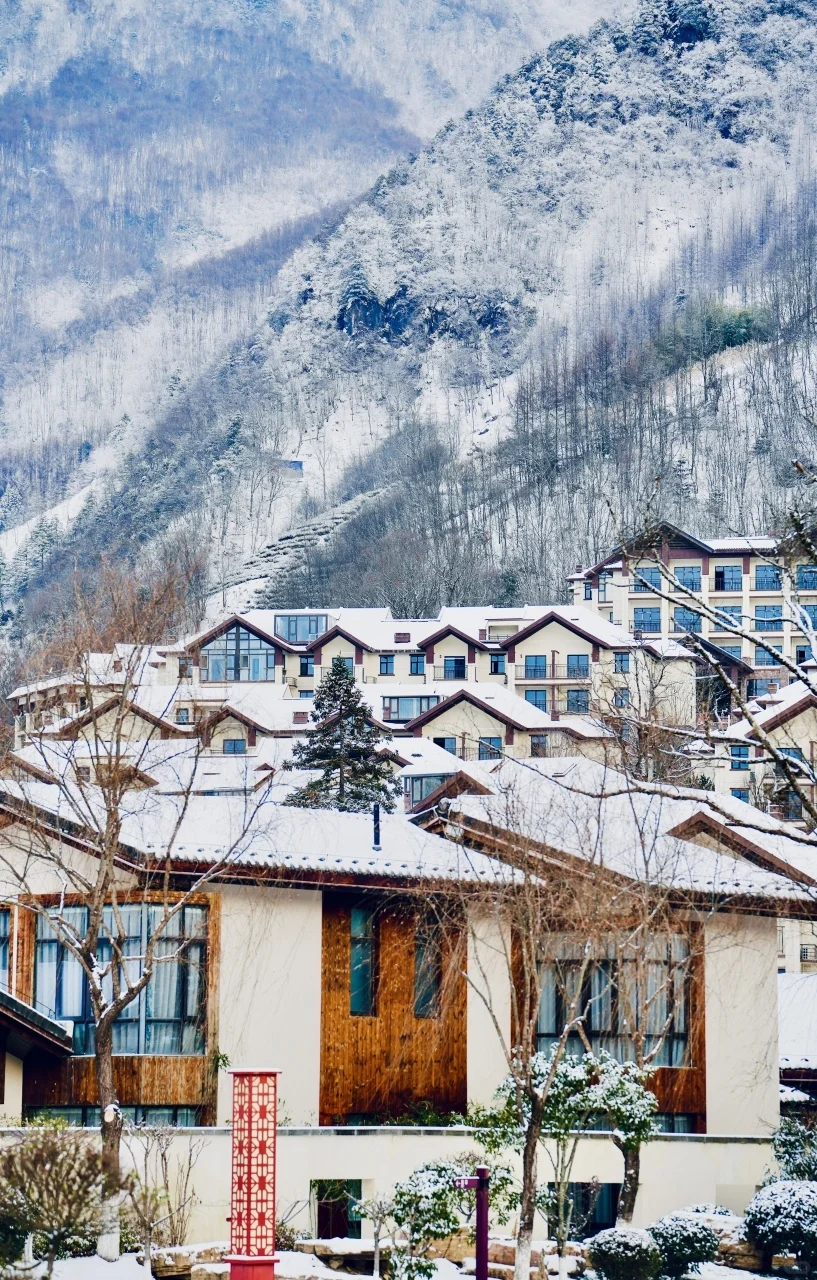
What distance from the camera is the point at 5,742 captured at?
3369 cm

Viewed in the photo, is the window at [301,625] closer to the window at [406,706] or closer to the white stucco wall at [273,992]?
the window at [406,706]

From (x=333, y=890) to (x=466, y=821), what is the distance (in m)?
2.80

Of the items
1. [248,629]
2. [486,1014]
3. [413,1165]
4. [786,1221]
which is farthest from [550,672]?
[786,1221]

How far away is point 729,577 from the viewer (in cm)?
10006

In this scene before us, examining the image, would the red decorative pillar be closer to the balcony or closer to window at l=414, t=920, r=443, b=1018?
window at l=414, t=920, r=443, b=1018

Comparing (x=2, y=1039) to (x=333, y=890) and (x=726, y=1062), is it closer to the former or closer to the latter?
(x=333, y=890)

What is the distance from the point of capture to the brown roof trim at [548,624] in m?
90.2

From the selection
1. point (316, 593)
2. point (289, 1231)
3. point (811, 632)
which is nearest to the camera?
point (811, 632)


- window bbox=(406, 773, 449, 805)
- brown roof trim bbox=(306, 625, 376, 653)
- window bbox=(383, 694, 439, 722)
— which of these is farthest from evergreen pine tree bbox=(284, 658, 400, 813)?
brown roof trim bbox=(306, 625, 376, 653)

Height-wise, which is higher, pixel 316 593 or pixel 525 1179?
pixel 316 593

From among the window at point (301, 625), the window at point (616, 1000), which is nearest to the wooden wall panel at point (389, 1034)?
the window at point (616, 1000)

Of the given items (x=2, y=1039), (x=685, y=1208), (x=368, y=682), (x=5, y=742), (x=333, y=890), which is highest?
(x=368, y=682)

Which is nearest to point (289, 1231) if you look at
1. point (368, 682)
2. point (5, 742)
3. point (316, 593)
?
point (5, 742)

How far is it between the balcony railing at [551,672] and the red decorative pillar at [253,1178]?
71.7 metres
